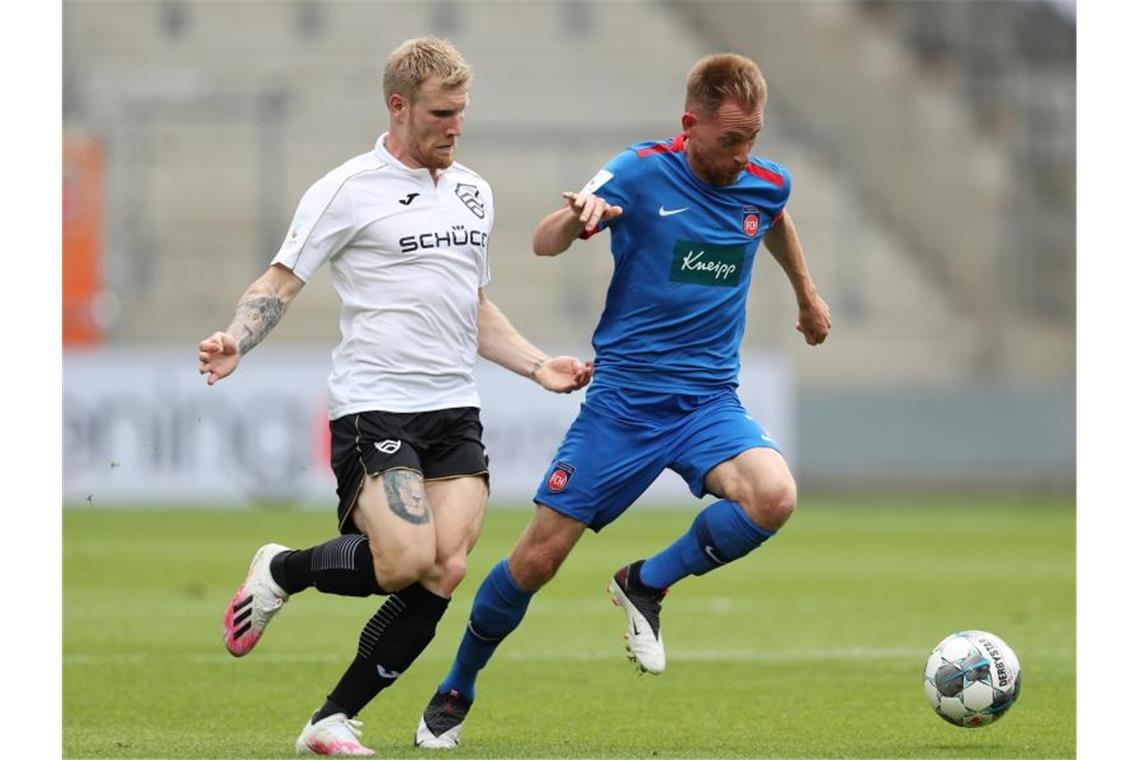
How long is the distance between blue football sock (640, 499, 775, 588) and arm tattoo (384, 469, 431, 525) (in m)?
0.98

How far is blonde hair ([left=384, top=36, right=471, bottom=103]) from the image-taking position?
6.28 m

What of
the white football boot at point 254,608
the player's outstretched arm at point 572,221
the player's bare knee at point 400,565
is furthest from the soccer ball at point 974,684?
the white football boot at point 254,608

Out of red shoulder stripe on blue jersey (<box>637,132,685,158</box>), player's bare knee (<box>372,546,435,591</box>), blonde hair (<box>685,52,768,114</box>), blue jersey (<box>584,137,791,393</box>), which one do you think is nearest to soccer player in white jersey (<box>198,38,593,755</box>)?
player's bare knee (<box>372,546,435,591</box>)

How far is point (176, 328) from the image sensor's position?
23.7 metres

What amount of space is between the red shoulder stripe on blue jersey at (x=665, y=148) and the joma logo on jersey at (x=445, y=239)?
688mm

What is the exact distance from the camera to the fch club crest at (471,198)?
6.63m

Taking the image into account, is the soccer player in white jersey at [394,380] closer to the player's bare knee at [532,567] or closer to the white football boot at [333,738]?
the white football boot at [333,738]

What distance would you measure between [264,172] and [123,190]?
180 cm

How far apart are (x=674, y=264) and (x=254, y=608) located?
191 centimetres

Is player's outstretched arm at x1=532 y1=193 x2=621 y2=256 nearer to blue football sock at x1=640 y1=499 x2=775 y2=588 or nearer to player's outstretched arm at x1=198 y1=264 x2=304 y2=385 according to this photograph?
player's outstretched arm at x1=198 y1=264 x2=304 y2=385

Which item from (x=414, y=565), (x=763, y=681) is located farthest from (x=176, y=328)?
(x=414, y=565)

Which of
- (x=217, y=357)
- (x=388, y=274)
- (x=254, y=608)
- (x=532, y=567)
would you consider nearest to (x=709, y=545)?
(x=532, y=567)
